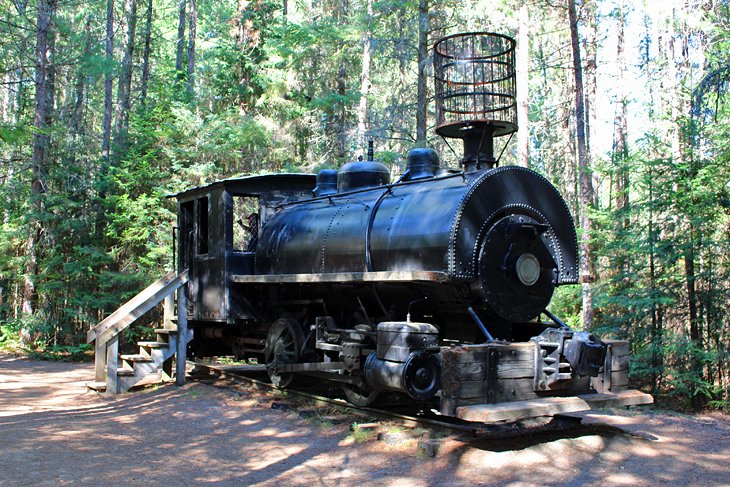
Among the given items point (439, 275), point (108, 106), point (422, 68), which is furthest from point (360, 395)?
point (108, 106)

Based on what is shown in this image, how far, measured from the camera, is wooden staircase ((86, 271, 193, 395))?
9.77 meters

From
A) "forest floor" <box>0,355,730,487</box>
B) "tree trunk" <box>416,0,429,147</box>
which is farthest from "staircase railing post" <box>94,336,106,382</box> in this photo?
"tree trunk" <box>416,0,429,147</box>

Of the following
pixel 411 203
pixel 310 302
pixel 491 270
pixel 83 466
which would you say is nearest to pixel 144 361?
pixel 310 302

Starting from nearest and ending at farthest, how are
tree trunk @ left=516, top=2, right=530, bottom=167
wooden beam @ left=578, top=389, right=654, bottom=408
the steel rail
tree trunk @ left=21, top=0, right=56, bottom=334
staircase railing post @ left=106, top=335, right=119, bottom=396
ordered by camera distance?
1. wooden beam @ left=578, top=389, right=654, bottom=408
2. the steel rail
3. staircase railing post @ left=106, top=335, right=119, bottom=396
4. tree trunk @ left=516, top=2, right=530, bottom=167
5. tree trunk @ left=21, top=0, right=56, bottom=334

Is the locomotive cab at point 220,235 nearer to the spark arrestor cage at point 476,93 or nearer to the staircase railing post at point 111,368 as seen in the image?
the staircase railing post at point 111,368

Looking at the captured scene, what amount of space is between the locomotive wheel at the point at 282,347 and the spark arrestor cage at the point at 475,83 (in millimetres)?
3466

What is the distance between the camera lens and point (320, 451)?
6.25 m

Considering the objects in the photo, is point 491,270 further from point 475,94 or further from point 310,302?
point 310,302

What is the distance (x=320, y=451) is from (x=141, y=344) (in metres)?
5.30

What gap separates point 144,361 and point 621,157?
825 cm

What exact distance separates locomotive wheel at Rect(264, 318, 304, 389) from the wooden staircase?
1830 millimetres

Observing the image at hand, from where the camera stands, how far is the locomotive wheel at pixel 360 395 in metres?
7.74

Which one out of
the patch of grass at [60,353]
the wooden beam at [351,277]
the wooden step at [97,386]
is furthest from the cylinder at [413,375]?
the patch of grass at [60,353]

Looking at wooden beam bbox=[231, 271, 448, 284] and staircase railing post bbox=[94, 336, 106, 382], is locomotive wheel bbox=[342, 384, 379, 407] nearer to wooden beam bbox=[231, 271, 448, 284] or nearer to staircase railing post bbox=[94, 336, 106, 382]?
wooden beam bbox=[231, 271, 448, 284]
